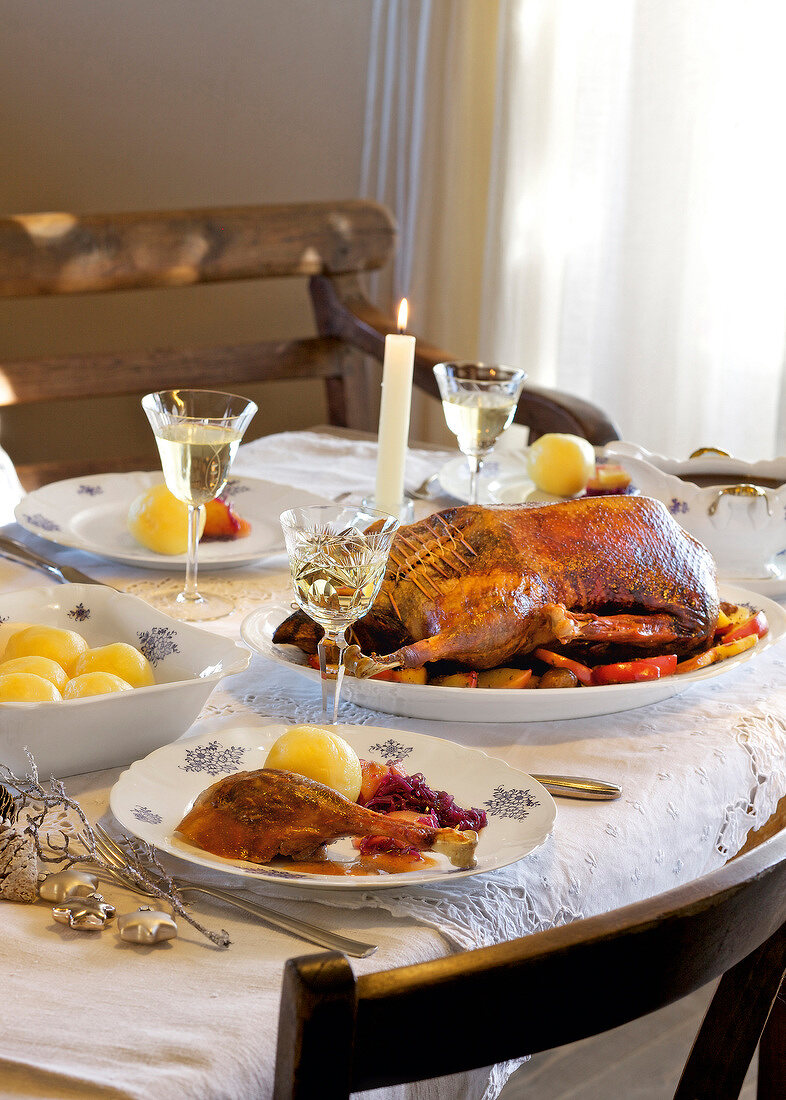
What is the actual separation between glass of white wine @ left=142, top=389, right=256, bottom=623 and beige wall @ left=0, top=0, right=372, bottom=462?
1983 millimetres

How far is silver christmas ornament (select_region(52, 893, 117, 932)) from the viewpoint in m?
0.60

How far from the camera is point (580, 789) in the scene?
0.78 metres

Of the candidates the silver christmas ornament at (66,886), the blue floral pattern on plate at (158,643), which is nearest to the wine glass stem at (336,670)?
the blue floral pattern on plate at (158,643)

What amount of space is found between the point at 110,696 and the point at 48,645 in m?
0.12

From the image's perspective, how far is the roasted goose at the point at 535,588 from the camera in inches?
35.2

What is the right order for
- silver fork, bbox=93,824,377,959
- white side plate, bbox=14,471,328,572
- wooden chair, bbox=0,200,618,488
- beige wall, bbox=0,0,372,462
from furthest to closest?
beige wall, bbox=0,0,372,462 → wooden chair, bbox=0,200,618,488 → white side plate, bbox=14,471,328,572 → silver fork, bbox=93,824,377,959

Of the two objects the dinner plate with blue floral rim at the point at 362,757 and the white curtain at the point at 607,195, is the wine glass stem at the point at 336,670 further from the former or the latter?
the white curtain at the point at 607,195

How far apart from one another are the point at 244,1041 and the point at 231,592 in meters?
0.69

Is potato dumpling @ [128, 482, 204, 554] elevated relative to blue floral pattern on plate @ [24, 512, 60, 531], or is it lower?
elevated

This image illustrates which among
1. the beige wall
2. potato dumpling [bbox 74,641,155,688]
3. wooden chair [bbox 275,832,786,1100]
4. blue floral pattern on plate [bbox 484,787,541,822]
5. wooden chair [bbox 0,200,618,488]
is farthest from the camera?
the beige wall

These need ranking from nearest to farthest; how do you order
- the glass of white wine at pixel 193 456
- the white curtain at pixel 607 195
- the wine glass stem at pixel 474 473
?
the glass of white wine at pixel 193 456 < the wine glass stem at pixel 474 473 < the white curtain at pixel 607 195

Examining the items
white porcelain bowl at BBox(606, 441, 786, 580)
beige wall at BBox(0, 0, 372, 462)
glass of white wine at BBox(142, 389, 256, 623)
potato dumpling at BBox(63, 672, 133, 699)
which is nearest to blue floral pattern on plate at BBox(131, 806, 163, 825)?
potato dumpling at BBox(63, 672, 133, 699)

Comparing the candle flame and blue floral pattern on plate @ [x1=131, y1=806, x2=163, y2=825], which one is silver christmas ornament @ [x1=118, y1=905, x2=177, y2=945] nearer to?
blue floral pattern on plate @ [x1=131, y1=806, x2=163, y2=825]

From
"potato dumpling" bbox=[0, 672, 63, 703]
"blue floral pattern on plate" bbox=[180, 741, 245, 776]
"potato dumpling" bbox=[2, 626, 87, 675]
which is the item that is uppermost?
"potato dumpling" bbox=[0, 672, 63, 703]
